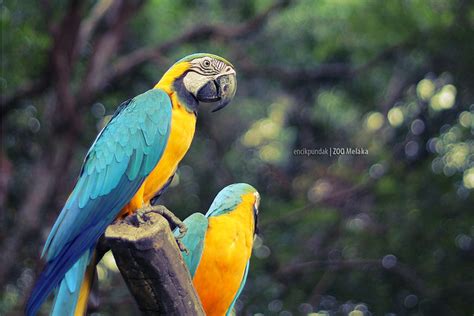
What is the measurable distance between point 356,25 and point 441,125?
1265mm

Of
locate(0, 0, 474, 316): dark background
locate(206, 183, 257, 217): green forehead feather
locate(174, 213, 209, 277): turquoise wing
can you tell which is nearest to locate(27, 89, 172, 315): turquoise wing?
locate(174, 213, 209, 277): turquoise wing

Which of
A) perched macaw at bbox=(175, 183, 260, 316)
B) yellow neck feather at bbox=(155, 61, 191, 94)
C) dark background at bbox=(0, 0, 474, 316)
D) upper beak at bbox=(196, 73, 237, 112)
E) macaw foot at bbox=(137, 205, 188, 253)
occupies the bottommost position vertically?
dark background at bbox=(0, 0, 474, 316)

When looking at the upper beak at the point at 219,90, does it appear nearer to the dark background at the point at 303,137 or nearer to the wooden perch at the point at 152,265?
the wooden perch at the point at 152,265

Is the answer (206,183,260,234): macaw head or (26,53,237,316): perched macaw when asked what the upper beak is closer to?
(26,53,237,316): perched macaw

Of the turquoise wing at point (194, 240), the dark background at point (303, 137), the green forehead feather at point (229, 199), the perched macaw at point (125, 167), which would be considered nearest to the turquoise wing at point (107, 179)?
the perched macaw at point (125, 167)

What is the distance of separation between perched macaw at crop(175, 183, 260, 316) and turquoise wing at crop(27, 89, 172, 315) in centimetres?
40

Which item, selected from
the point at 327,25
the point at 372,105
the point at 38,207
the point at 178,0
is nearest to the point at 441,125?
the point at 372,105

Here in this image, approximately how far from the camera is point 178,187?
761 centimetres

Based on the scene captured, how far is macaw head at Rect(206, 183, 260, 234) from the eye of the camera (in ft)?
9.52

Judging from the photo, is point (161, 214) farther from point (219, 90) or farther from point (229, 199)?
point (229, 199)

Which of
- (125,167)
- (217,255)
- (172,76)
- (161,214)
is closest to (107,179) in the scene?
(125,167)

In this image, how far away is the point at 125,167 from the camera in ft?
8.04

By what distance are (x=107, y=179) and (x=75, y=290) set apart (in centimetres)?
37

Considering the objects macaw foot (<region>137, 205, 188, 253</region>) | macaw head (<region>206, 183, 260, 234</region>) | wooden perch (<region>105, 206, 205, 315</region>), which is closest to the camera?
wooden perch (<region>105, 206, 205, 315</region>)
